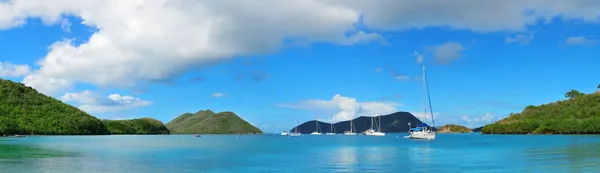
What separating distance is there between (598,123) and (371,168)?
156058 mm

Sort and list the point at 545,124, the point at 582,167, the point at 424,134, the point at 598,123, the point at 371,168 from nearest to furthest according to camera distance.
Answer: the point at 582,167
the point at 371,168
the point at 424,134
the point at 598,123
the point at 545,124

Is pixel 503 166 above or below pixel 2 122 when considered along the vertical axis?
below

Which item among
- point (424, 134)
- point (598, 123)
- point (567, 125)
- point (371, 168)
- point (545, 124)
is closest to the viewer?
point (371, 168)

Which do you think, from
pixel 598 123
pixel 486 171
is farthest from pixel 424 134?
pixel 486 171

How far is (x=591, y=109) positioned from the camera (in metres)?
192

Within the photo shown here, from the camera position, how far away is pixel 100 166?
47875mm

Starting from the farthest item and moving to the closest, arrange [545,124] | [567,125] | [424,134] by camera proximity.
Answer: [545,124], [567,125], [424,134]

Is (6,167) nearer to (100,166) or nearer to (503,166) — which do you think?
(100,166)

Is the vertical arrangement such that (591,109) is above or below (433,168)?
above

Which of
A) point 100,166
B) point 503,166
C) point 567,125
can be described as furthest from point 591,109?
point 100,166

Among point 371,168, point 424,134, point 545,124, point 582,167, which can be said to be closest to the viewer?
point 582,167

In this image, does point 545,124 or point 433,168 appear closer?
point 433,168

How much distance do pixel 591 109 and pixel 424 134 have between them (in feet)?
323

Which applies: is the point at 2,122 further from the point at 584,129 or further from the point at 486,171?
the point at 584,129
